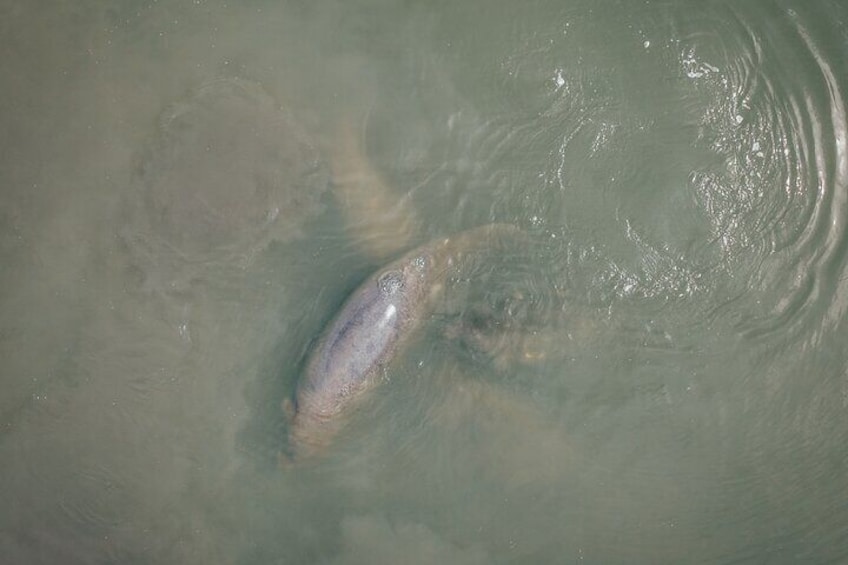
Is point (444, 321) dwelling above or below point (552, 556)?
above

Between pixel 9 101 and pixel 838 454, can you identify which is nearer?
pixel 838 454

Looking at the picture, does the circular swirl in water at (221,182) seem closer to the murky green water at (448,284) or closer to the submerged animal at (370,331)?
the murky green water at (448,284)

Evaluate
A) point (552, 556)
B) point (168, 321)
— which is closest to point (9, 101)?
point (168, 321)

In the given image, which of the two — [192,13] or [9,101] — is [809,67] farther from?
[9,101]

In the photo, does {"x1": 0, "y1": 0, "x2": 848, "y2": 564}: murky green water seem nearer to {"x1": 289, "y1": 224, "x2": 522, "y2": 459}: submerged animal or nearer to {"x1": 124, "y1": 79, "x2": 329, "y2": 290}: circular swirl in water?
{"x1": 124, "y1": 79, "x2": 329, "y2": 290}: circular swirl in water

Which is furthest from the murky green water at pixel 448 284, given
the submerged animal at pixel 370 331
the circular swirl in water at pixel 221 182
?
the submerged animal at pixel 370 331
